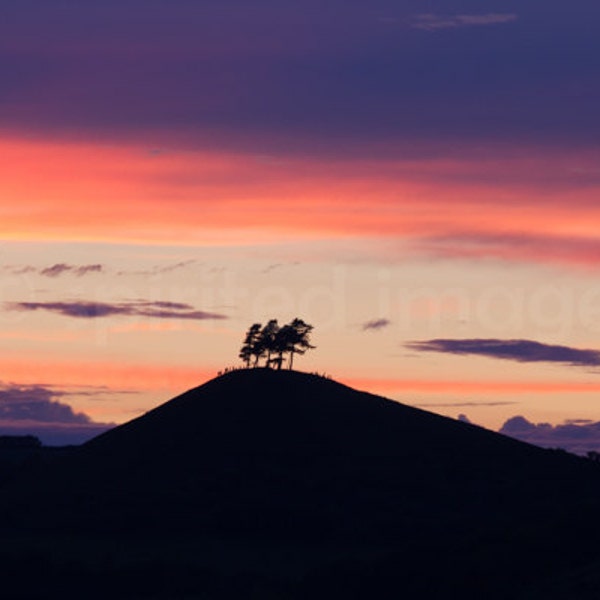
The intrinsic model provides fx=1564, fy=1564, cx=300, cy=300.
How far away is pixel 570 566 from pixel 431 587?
8.68 meters

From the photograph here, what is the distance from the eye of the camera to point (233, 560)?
426 ft

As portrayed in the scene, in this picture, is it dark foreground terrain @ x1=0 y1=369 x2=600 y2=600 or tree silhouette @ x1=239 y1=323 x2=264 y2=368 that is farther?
tree silhouette @ x1=239 y1=323 x2=264 y2=368

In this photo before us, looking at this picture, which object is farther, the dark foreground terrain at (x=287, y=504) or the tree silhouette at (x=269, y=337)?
the tree silhouette at (x=269, y=337)

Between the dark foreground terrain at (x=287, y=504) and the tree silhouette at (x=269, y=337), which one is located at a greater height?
the tree silhouette at (x=269, y=337)

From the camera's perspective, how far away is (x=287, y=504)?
145125 millimetres

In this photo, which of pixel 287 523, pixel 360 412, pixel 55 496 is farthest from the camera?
pixel 360 412

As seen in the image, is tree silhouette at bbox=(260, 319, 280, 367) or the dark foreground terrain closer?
the dark foreground terrain

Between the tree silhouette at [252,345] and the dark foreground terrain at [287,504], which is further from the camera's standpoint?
the tree silhouette at [252,345]

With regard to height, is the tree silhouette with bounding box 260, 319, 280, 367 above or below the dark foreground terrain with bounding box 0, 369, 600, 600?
above

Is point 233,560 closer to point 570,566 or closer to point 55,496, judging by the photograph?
point 55,496

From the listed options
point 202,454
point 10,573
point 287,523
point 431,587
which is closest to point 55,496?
point 202,454

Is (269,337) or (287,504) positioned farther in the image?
(269,337)

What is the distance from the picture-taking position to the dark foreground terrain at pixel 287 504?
105 m

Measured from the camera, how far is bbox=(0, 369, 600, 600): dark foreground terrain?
10525cm
